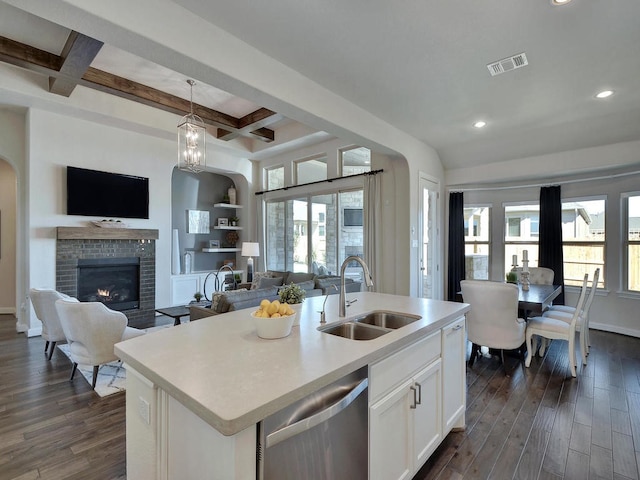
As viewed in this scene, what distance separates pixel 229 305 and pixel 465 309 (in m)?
2.30

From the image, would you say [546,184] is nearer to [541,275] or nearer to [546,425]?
[541,275]

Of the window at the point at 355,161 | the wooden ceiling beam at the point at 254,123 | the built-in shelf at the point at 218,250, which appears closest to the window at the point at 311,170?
the window at the point at 355,161

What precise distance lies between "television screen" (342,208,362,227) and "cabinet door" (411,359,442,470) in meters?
4.06

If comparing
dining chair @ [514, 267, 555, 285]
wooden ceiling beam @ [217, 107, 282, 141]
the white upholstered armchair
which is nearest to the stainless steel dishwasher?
the white upholstered armchair

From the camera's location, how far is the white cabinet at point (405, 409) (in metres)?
1.50

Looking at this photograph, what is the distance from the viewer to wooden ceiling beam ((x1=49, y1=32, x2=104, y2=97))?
10.7 feet

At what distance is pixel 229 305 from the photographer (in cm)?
341

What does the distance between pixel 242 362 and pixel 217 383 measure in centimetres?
20

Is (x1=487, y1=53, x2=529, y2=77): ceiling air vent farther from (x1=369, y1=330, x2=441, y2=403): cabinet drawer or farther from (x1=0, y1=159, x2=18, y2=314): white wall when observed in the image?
(x1=0, y1=159, x2=18, y2=314): white wall

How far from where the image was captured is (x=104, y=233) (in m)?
5.34

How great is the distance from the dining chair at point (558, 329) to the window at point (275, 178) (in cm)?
555

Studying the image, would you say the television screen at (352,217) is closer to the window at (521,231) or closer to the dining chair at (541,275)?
the dining chair at (541,275)

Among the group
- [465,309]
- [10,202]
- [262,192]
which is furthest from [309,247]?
[10,202]

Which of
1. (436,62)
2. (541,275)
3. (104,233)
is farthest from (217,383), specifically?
(541,275)
